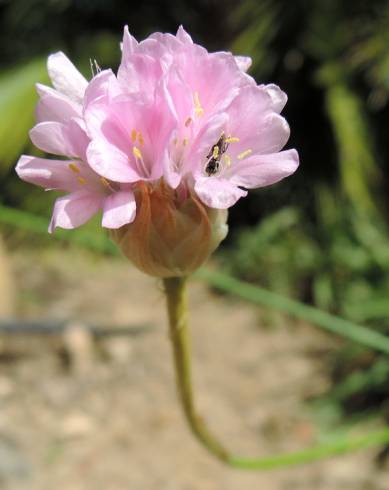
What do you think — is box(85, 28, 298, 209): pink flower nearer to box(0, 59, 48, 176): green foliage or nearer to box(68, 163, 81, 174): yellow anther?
box(68, 163, 81, 174): yellow anther

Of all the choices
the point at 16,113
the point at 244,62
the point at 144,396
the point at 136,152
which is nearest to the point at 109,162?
the point at 136,152

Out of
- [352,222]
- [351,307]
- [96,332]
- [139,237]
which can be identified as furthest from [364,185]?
[139,237]

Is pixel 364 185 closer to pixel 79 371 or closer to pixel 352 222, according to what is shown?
pixel 352 222

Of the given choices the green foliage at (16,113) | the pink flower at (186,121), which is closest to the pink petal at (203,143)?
the pink flower at (186,121)

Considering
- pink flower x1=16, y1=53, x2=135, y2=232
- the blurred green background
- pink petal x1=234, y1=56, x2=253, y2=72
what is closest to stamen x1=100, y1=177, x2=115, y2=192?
pink flower x1=16, y1=53, x2=135, y2=232

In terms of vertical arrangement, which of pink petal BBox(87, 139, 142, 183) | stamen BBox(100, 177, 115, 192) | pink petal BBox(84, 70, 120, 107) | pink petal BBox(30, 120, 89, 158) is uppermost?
pink petal BBox(84, 70, 120, 107)

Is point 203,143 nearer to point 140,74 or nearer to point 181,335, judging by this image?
point 140,74
